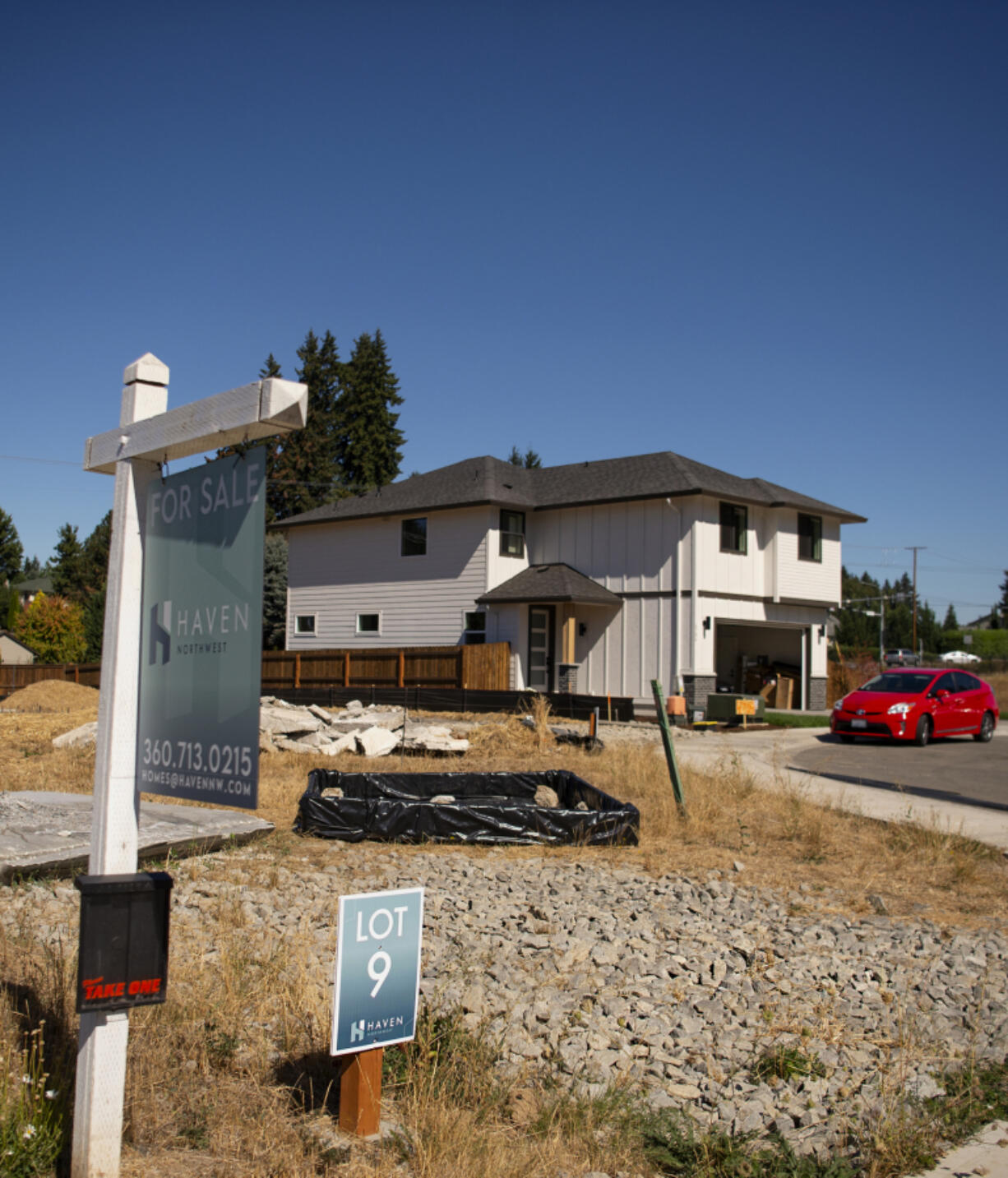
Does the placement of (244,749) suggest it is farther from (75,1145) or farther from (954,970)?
(954,970)

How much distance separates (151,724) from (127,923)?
2.39 ft

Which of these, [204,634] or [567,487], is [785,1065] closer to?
[204,634]

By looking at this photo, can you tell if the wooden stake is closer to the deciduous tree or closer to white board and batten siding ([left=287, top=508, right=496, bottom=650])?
white board and batten siding ([left=287, top=508, right=496, bottom=650])

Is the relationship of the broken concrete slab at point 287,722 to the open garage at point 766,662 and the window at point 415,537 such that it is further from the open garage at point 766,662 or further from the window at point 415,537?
the open garage at point 766,662

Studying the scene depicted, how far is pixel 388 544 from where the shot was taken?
32656mm

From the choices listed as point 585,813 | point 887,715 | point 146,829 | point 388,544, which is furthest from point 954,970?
point 388,544

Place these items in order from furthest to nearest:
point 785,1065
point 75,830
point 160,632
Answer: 1. point 75,830
2. point 785,1065
3. point 160,632

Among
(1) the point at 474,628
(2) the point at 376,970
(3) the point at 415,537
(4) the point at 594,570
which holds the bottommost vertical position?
(2) the point at 376,970

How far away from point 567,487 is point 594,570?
2909mm

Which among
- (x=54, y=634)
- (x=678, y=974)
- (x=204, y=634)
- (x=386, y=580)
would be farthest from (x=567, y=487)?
(x=54, y=634)

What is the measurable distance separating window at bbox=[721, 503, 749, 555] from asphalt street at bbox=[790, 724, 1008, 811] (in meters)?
7.25

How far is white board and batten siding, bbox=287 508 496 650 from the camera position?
1203 inches

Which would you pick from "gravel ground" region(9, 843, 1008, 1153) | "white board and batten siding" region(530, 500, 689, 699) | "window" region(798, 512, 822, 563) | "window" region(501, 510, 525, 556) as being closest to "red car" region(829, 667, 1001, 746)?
"white board and batten siding" region(530, 500, 689, 699)

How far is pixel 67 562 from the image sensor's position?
67562 millimetres
